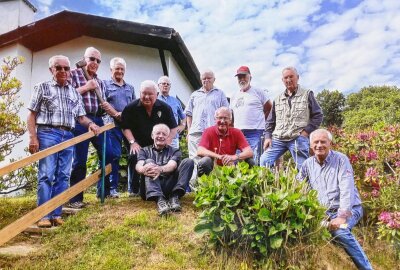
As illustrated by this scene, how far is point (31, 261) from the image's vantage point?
12.7 feet

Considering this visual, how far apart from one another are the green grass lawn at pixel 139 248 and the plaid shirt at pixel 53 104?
1164mm

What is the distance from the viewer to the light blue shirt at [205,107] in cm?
621

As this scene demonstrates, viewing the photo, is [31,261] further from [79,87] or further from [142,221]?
[79,87]

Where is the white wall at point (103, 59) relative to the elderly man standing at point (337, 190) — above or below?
above

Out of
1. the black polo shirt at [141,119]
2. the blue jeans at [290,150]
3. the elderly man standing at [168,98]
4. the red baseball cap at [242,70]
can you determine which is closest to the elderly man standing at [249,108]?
the red baseball cap at [242,70]

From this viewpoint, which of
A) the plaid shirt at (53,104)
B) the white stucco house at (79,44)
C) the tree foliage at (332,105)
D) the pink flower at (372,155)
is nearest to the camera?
the plaid shirt at (53,104)

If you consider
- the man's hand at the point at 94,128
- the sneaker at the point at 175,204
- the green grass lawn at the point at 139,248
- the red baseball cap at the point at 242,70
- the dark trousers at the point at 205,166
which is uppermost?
the red baseball cap at the point at 242,70

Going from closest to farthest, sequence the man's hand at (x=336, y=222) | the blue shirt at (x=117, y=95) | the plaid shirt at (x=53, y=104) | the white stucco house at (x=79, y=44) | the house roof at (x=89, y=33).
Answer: the man's hand at (x=336, y=222) → the plaid shirt at (x=53, y=104) → the blue shirt at (x=117, y=95) → the house roof at (x=89, y=33) → the white stucco house at (x=79, y=44)

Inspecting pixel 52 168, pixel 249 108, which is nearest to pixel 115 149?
pixel 52 168

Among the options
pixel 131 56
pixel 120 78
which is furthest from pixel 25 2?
pixel 120 78

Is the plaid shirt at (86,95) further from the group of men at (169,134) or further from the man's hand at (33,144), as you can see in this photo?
the man's hand at (33,144)

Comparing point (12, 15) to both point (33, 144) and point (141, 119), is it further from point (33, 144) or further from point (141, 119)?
point (33, 144)

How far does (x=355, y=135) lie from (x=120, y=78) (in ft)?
12.2

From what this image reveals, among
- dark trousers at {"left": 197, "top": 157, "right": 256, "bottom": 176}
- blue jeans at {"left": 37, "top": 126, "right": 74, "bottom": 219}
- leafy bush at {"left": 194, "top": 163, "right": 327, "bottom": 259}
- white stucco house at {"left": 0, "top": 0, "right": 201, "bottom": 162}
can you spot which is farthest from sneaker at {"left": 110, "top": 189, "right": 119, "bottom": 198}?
white stucco house at {"left": 0, "top": 0, "right": 201, "bottom": 162}
